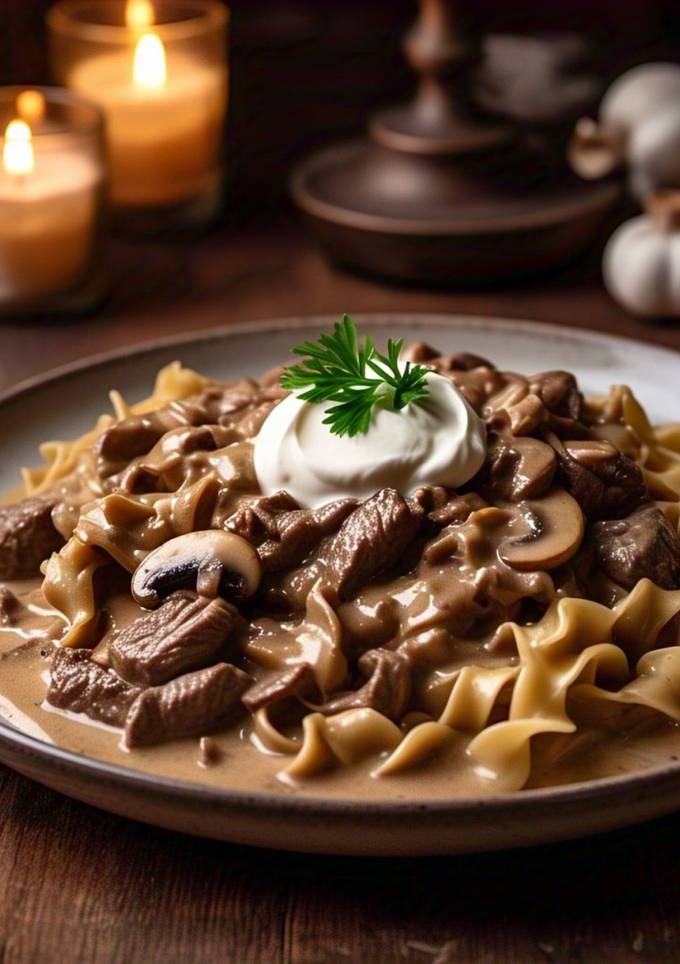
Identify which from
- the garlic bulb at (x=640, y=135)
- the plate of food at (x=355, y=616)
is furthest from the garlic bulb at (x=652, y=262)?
the plate of food at (x=355, y=616)

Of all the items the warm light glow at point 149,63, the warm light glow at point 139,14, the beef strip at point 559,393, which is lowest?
the beef strip at point 559,393

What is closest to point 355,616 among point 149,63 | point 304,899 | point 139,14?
point 304,899

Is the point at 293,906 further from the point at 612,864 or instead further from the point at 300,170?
the point at 300,170

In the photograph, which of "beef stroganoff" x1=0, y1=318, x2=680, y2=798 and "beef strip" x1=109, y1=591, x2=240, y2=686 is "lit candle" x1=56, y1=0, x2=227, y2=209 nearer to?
"beef stroganoff" x1=0, y1=318, x2=680, y2=798

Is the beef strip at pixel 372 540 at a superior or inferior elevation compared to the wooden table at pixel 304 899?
superior

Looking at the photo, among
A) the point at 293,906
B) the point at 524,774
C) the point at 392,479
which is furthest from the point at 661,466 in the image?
the point at 293,906

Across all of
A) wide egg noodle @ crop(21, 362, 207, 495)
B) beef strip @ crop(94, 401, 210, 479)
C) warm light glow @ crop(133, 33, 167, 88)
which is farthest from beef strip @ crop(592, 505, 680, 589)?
warm light glow @ crop(133, 33, 167, 88)

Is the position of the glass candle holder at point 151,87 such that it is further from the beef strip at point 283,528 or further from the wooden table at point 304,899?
the wooden table at point 304,899
